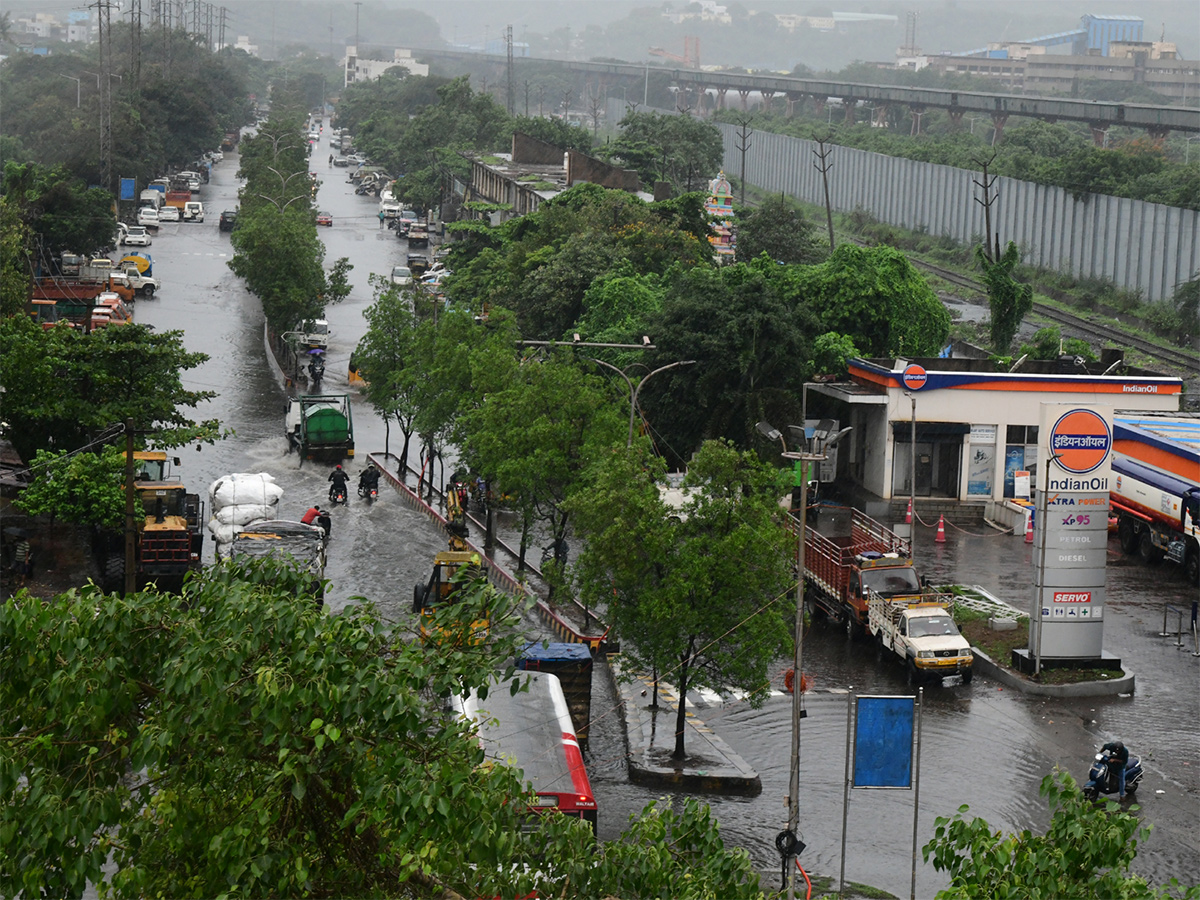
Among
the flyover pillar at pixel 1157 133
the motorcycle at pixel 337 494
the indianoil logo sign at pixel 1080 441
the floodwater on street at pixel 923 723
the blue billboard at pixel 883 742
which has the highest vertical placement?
the flyover pillar at pixel 1157 133

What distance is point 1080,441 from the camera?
30375mm

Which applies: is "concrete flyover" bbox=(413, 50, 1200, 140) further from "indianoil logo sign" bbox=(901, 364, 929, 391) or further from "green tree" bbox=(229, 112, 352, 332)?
"indianoil logo sign" bbox=(901, 364, 929, 391)

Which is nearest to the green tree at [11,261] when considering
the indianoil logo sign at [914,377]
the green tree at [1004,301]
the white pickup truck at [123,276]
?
the white pickup truck at [123,276]

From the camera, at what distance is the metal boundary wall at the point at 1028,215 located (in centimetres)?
7769

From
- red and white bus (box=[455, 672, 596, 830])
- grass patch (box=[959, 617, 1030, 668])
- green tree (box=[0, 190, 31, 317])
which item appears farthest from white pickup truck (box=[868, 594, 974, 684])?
green tree (box=[0, 190, 31, 317])

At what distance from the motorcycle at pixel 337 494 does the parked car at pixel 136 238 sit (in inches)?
2218

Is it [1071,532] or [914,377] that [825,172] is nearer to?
[914,377]

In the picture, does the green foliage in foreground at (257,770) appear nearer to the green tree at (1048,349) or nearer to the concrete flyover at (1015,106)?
the green tree at (1048,349)

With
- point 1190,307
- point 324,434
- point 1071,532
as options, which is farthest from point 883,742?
point 1190,307

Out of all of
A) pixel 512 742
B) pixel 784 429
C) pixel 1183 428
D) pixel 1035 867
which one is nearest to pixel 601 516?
pixel 512 742

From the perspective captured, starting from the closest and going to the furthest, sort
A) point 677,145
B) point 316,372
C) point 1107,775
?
point 1107,775
point 316,372
point 677,145

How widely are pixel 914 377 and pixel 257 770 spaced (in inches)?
1466

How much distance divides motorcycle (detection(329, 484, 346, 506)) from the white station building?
1424 centimetres

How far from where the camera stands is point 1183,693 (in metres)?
30.5
